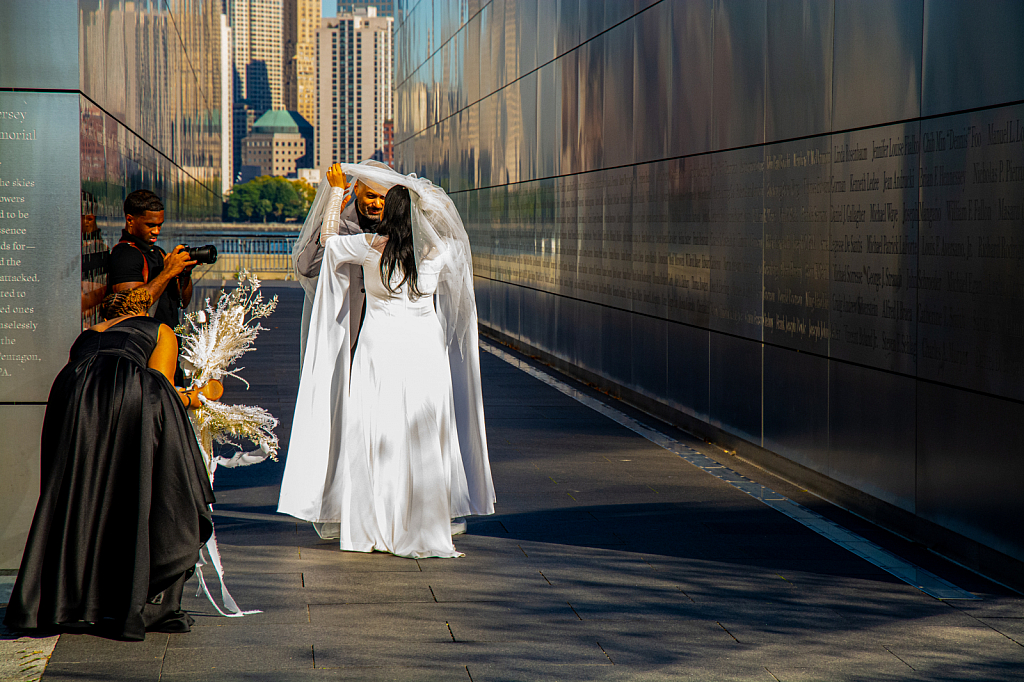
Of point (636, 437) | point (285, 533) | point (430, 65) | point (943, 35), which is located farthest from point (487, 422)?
point (430, 65)

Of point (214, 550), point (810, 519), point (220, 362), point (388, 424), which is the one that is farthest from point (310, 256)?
point (810, 519)

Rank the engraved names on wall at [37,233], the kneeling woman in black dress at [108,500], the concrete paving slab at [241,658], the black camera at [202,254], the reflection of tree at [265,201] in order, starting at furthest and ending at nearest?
the reflection of tree at [265,201] < the black camera at [202,254] < the engraved names on wall at [37,233] < the kneeling woman in black dress at [108,500] < the concrete paving slab at [241,658]

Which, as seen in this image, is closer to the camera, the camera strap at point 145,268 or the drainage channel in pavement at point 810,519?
the drainage channel in pavement at point 810,519

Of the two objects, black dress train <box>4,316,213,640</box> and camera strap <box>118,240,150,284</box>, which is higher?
camera strap <box>118,240,150,284</box>

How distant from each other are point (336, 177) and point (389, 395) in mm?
1212

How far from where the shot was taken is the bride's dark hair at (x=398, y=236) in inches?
231

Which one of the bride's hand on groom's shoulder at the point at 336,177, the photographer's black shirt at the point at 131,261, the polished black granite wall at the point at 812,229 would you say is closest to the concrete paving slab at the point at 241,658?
the photographer's black shirt at the point at 131,261

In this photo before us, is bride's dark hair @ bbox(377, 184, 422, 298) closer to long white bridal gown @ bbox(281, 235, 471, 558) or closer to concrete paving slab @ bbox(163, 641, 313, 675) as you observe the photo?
long white bridal gown @ bbox(281, 235, 471, 558)

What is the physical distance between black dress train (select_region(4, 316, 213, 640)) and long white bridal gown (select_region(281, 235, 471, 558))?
4.87 ft

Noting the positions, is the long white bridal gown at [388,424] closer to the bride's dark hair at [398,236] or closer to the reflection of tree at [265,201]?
the bride's dark hair at [398,236]

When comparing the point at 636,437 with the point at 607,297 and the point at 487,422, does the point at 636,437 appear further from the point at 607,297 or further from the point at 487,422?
the point at 607,297

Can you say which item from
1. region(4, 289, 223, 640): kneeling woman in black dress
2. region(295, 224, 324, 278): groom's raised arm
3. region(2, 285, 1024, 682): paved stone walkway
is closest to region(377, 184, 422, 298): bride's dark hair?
region(295, 224, 324, 278): groom's raised arm

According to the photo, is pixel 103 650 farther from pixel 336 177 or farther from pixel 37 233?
pixel 336 177

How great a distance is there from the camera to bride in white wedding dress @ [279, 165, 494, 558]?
19.0 ft
